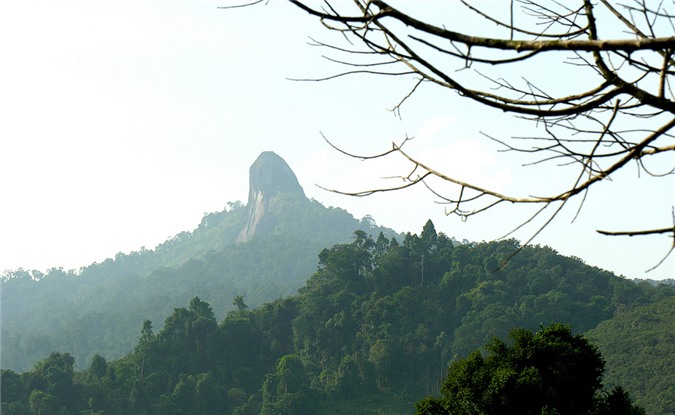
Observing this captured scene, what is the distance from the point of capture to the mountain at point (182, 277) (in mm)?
59500

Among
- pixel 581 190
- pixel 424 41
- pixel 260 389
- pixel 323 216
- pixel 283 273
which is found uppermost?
pixel 323 216

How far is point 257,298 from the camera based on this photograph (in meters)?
66.5

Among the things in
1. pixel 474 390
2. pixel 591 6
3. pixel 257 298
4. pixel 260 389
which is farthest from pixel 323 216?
pixel 591 6

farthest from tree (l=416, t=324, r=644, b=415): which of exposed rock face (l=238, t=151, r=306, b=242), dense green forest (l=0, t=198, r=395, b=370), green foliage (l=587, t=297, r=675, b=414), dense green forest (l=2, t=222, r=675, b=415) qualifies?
exposed rock face (l=238, t=151, r=306, b=242)

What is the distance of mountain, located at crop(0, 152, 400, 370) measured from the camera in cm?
5950

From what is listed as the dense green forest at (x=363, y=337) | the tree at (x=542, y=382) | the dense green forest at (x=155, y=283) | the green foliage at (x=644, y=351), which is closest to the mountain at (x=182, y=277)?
the dense green forest at (x=155, y=283)

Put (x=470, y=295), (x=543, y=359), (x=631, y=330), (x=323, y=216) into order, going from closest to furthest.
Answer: (x=543, y=359) < (x=631, y=330) < (x=470, y=295) < (x=323, y=216)

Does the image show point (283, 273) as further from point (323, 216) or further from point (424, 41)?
point (424, 41)

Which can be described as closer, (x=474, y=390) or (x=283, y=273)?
(x=474, y=390)

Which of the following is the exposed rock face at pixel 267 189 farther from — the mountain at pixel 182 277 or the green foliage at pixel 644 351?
the green foliage at pixel 644 351

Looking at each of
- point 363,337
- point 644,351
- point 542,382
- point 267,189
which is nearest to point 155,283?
point 267,189

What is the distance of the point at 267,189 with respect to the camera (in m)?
100

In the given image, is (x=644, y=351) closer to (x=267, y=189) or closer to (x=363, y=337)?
(x=363, y=337)

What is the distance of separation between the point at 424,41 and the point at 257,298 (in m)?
65.3
